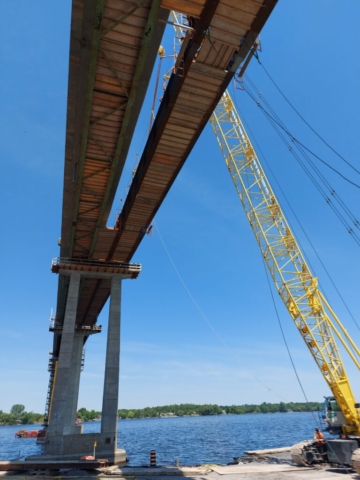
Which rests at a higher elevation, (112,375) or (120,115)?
(120,115)

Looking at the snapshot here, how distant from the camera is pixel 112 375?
90.7ft

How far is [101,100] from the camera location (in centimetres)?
1533

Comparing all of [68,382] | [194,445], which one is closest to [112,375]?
[68,382]

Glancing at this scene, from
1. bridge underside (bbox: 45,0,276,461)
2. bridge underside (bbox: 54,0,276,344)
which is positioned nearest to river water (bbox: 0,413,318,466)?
bridge underside (bbox: 45,0,276,461)

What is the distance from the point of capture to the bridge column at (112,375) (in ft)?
86.8

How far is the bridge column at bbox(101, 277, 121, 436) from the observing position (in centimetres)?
2645

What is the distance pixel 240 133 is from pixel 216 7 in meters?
22.5

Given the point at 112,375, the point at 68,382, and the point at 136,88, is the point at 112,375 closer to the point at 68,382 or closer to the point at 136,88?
the point at 68,382

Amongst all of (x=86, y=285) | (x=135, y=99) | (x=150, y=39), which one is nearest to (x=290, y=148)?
(x=135, y=99)

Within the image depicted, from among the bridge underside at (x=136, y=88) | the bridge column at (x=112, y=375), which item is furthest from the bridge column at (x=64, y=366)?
the bridge underside at (x=136, y=88)

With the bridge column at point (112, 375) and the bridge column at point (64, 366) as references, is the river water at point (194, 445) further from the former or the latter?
the bridge column at point (112, 375)

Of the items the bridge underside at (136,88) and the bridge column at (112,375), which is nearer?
the bridge underside at (136,88)

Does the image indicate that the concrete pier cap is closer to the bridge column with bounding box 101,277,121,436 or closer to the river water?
the bridge column with bounding box 101,277,121,436

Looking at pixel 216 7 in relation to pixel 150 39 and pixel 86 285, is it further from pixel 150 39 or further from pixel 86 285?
pixel 86 285
